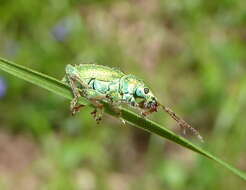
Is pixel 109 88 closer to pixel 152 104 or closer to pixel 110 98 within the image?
pixel 110 98

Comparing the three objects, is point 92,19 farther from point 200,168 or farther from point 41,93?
point 200,168

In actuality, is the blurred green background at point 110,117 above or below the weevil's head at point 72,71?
above

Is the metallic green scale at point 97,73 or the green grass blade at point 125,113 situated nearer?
the green grass blade at point 125,113

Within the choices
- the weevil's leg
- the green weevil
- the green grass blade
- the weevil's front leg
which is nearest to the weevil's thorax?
the green weevil

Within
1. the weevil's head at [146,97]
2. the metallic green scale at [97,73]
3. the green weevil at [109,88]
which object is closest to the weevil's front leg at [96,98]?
the green weevil at [109,88]

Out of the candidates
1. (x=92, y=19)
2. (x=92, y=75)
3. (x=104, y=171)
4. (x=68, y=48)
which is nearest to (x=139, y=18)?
(x=92, y=19)

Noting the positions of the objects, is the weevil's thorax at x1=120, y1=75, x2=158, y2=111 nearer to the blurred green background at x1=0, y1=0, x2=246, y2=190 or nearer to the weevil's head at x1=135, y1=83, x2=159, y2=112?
the weevil's head at x1=135, y1=83, x2=159, y2=112

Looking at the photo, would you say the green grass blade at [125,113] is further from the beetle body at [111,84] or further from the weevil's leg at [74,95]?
the beetle body at [111,84]
